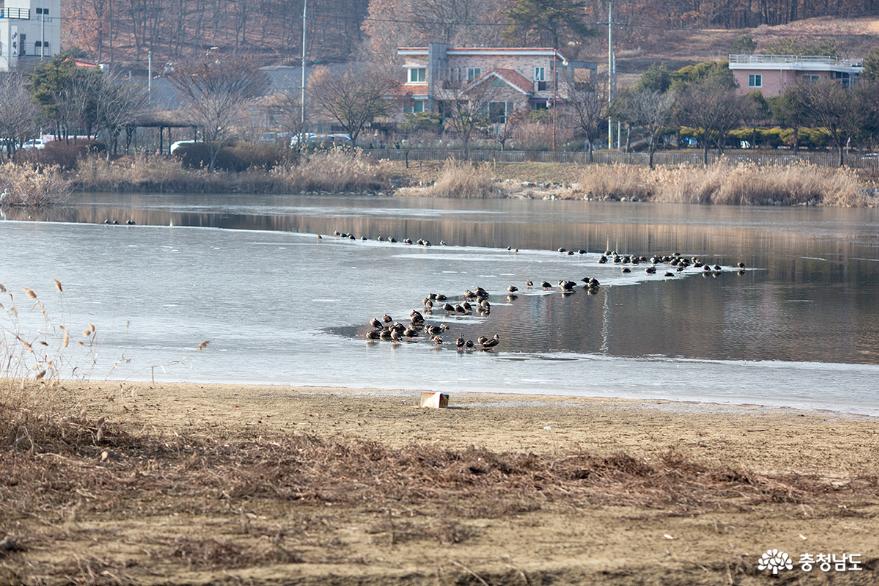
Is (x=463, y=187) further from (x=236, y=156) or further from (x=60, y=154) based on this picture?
(x=60, y=154)

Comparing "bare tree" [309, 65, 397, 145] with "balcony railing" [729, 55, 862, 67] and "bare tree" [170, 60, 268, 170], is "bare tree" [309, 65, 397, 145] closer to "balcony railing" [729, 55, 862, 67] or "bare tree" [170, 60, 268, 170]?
"bare tree" [170, 60, 268, 170]

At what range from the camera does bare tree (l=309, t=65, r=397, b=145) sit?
8544 centimetres

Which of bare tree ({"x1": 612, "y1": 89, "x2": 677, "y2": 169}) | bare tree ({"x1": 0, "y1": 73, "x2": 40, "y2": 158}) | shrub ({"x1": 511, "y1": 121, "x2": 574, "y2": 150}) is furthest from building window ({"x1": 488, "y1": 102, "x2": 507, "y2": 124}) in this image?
bare tree ({"x1": 0, "y1": 73, "x2": 40, "y2": 158})

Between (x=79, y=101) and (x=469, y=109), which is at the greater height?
(x=469, y=109)

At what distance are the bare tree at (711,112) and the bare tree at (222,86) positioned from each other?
86.4ft

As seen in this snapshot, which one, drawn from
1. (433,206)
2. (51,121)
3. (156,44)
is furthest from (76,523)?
(156,44)

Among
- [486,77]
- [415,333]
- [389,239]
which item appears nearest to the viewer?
[415,333]

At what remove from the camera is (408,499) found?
7.24 metres

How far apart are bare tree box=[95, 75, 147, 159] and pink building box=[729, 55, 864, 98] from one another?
4207cm

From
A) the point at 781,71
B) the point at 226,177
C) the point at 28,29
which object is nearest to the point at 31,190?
the point at 226,177

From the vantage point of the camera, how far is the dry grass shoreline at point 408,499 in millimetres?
6219

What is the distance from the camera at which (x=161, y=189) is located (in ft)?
207

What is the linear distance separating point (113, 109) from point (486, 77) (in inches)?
1361

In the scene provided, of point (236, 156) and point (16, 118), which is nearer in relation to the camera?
point (16, 118)
